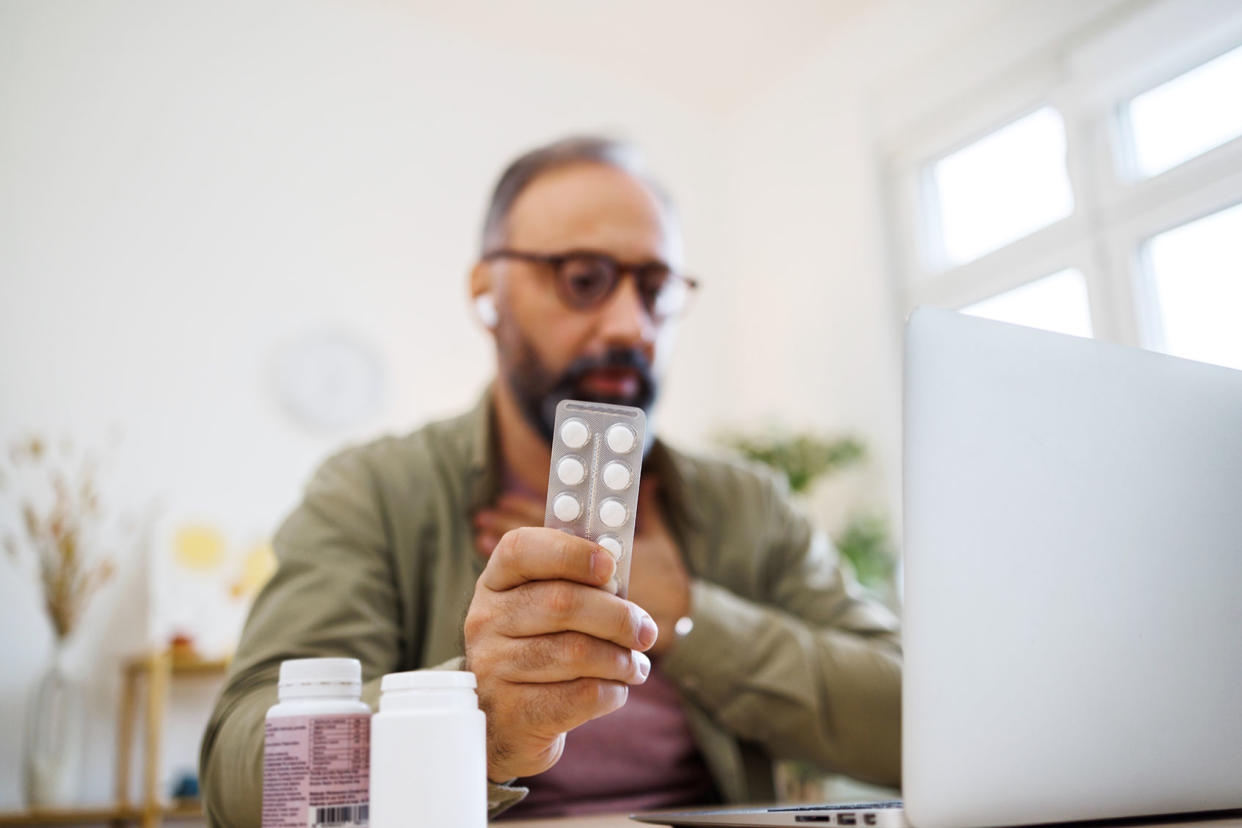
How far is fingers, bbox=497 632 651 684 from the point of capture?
0.57 metres

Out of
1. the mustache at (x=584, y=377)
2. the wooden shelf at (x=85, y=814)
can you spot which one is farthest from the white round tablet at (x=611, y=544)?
the wooden shelf at (x=85, y=814)

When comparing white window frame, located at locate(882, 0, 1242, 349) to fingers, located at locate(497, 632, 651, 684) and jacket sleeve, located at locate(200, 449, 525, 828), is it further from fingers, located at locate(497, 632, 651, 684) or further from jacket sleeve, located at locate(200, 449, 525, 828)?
fingers, located at locate(497, 632, 651, 684)

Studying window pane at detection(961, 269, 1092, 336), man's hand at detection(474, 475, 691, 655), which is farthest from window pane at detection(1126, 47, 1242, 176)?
man's hand at detection(474, 475, 691, 655)

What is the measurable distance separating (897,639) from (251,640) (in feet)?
2.47

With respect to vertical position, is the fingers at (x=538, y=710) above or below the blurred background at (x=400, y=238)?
below

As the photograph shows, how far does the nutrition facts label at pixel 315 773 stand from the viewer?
20.4 inches

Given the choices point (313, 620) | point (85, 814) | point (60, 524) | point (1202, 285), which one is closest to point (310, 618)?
point (313, 620)

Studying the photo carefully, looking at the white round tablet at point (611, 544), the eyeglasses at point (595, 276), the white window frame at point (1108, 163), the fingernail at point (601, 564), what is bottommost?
the fingernail at point (601, 564)

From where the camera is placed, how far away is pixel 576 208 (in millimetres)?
1359

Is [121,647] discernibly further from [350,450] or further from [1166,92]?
[1166,92]

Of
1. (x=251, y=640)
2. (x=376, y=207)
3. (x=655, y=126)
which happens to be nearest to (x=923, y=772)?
(x=251, y=640)

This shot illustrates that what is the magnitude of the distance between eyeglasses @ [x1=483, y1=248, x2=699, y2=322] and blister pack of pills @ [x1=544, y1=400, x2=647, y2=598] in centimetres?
82

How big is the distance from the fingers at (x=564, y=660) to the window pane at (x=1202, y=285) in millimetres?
2395

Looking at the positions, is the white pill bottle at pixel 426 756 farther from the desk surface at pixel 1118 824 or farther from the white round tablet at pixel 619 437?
the desk surface at pixel 1118 824
